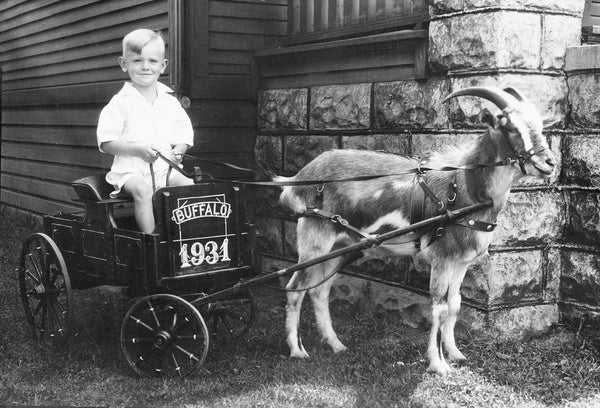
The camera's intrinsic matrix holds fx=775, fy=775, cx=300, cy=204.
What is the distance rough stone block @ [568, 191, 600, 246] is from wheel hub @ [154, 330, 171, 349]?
10.9 feet

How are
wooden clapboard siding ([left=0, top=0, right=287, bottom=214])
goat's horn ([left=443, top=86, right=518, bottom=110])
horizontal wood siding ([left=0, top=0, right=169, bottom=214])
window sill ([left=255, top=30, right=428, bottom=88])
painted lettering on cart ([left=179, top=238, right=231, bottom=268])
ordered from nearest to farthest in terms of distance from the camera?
1. goat's horn ([left=443, top=86, right=518, bottom=110])
2. painted lettering on cart ([left=179, top=238, right=231, bottom=268])
3. window sill ([left=255, top=30, right=428, bottom=88])
4. wooden clapboard siding ([left=0, top=0, right=287, bottom=214])
5. horizontal wood siding ([left=0, top=0, right=169, bottom=214])

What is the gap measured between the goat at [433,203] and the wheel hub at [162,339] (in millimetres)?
1043

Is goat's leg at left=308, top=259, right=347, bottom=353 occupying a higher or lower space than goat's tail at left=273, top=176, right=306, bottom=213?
lower

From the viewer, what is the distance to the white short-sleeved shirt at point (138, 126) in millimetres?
5898

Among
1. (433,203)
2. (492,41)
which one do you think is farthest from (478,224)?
(492,41)

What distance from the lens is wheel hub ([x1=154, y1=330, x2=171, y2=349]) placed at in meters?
5.35

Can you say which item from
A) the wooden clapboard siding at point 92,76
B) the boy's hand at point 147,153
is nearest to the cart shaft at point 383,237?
the boy's hand at point 147,153

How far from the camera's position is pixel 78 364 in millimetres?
5809

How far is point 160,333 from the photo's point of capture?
5.36 m

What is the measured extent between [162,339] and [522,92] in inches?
128

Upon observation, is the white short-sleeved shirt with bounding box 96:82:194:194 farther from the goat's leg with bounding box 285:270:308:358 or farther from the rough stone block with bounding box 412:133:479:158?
the rough stone block with bounding box 412:133:479:158

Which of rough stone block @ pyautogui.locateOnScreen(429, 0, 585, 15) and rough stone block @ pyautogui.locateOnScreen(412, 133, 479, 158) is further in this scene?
rough stone block @ pyautogui.locateOnScreen(412, 133, 479, 158)

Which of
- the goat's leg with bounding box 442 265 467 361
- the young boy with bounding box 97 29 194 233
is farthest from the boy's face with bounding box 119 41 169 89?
the goat's leg with bounding box 442 265 467 361

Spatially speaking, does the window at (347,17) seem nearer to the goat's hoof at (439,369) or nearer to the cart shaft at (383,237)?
the cart shaft at (383,237)
